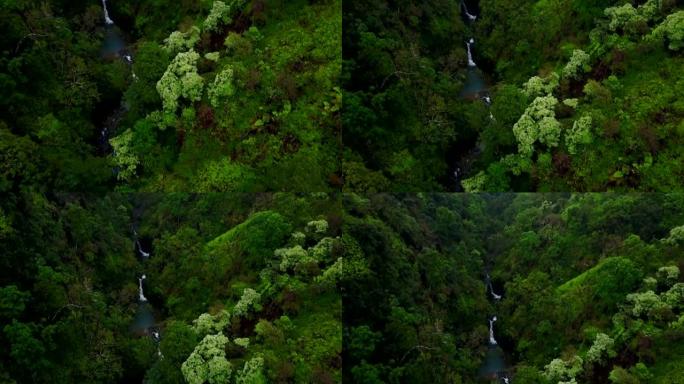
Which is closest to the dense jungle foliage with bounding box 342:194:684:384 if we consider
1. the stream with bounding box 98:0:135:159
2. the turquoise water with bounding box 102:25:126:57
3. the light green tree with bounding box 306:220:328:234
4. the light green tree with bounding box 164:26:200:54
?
the light green tree with bounding box 306:220:328:234

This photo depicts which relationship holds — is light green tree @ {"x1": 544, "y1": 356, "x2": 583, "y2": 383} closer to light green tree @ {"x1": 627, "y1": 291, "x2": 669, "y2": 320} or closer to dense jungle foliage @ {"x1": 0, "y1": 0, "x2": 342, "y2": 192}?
light green tree @ {"x1": 627, "y1": 291, "x2": 669, "y2": 320}

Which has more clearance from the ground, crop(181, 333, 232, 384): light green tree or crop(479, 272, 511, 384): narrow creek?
crop(181, 333, 232, 384): light green tree

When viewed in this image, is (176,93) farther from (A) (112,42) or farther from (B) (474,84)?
(B) (474,84)

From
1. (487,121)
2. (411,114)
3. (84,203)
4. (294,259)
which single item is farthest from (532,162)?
(84,203)

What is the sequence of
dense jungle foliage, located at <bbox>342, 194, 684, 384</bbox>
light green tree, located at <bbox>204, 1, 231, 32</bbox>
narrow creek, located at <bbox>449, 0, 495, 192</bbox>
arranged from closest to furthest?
dense jungle foliage, located at <bbox>342, 194, 684, 384</bbox> → narrow creek, located at <bbox>449, 0, 495, 192</bbox> → light green tree, located at <bbox>204, 1, 231, 32</bbox>

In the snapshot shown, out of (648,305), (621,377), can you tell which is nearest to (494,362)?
(621,377)
